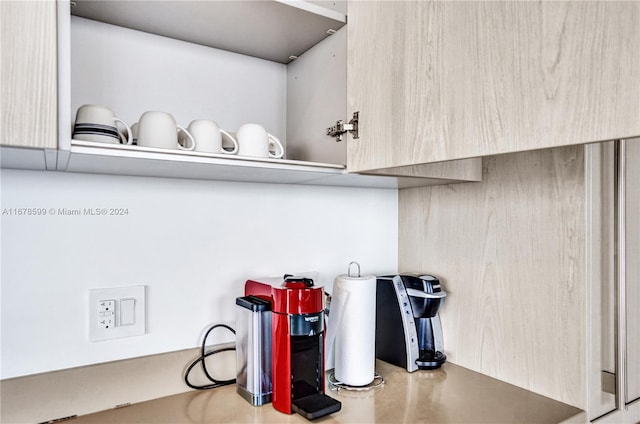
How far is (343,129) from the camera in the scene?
42.0 inches

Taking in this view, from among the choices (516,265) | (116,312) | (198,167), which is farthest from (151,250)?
(516,265)

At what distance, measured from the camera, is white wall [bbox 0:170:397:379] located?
0.97 meters

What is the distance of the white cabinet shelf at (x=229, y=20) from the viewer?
3.33ft

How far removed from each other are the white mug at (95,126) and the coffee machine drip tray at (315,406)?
0.67 metres

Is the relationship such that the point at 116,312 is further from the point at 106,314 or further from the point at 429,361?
the point at 429,361

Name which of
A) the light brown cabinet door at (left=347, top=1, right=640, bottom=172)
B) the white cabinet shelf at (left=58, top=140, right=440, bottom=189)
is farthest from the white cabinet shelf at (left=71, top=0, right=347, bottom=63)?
the white cabinet shelf at (left=58, top=140, right=440, bottom=189)

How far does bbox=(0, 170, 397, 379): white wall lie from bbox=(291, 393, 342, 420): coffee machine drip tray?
12.4 inches

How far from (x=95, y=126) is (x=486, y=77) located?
0.69 meters

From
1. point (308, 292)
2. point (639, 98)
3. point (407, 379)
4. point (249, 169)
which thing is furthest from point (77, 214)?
point (639, 98)

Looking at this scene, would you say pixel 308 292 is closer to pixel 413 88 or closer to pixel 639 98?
pixel 413 88

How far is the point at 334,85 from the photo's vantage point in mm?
1162

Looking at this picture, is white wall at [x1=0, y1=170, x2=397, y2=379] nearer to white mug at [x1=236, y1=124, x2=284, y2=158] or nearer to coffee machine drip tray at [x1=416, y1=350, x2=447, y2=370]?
white mug at [x1=236, y1=124, x2=284, y2=158]

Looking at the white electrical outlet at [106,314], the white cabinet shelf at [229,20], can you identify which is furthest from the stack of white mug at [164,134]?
the white electrical outlet at [106,314]

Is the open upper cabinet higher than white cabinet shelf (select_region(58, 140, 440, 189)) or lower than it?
higher
